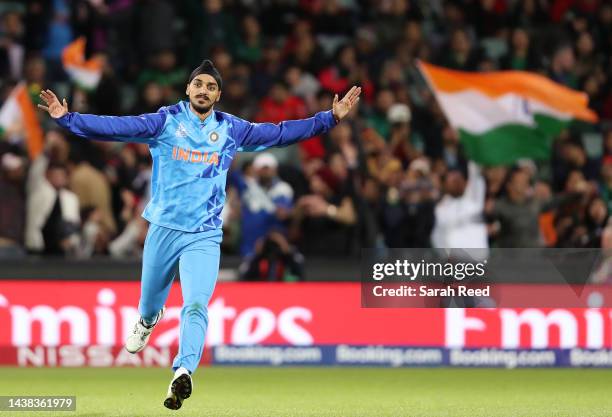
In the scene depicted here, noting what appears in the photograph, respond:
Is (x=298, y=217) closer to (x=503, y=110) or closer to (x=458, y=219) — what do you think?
(x=458, y=219)

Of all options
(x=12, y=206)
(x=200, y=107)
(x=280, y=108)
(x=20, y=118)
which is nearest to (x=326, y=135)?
(x=280, y=108)

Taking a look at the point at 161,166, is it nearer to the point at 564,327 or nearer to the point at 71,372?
the point at 71,372

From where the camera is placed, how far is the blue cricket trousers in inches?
393

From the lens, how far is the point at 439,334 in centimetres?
1570

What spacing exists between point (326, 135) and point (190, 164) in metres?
8.39

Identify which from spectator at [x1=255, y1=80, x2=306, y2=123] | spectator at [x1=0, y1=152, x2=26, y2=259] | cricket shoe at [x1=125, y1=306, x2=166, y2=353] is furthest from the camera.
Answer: spectator at [x1=255, y1=80, x2=306, y2=123]

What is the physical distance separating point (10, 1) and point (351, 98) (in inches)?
459

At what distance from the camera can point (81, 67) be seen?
19141 mm

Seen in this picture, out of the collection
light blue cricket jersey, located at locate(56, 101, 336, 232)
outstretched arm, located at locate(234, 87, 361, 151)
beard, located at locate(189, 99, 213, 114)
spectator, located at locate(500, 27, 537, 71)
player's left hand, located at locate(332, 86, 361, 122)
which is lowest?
light blue cricket jersey, located at locate(56, 101, 336, 232)

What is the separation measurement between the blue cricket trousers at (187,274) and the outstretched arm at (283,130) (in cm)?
75

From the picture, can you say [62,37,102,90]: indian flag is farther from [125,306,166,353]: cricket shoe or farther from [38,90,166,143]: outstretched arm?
[38,90,166,143]: outstretched arm

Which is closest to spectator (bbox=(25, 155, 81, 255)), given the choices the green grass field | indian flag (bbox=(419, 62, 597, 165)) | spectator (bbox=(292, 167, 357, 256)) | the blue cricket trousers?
the green grass field

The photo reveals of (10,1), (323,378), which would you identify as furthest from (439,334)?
(10,1)

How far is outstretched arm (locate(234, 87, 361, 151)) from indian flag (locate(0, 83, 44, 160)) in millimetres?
7469
